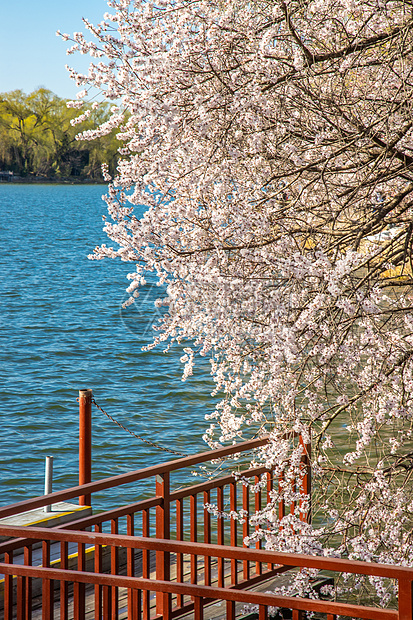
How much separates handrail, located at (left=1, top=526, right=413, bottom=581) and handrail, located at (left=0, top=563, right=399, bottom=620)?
13 centimetres

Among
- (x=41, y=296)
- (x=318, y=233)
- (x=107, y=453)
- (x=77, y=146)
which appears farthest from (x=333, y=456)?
(x=77, y=146)

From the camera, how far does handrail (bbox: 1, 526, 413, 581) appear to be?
2.74 m

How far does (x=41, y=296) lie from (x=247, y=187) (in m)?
24.0

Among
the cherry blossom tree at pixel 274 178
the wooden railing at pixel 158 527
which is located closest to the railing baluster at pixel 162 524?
the wooden railing at pixel 158 527

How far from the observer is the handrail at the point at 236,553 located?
274 centimetres

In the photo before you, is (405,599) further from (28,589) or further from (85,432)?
(85,432)

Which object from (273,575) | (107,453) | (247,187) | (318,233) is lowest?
(107,453)

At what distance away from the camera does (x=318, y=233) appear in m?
5.28

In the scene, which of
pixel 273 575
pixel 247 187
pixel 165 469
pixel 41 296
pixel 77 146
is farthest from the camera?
pixel 77 146

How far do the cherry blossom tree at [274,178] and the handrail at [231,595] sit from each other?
5.49 ft

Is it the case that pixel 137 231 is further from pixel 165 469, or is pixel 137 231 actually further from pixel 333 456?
pixel 333 456

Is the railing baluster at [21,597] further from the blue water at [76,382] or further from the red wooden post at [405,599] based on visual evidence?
the blue water at [76,382]

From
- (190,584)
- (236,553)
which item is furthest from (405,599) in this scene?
(190,584)

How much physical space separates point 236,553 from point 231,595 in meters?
0.17
